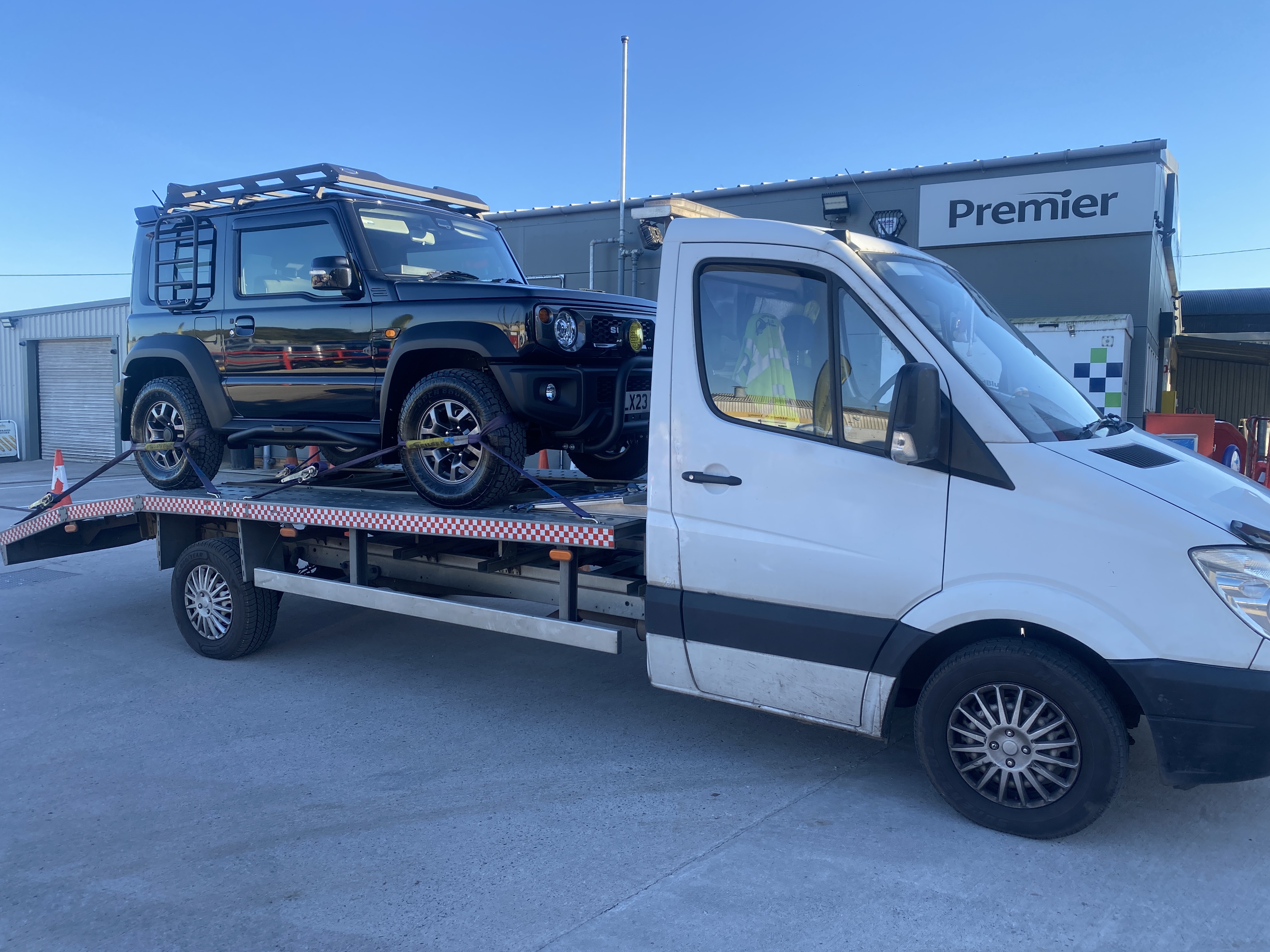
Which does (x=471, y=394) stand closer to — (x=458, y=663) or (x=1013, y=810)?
(x=458, y=663)

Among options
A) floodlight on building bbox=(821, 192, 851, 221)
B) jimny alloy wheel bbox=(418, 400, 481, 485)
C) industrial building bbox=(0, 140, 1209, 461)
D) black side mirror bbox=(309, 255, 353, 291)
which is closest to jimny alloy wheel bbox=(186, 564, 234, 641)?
jimny alloy wheel bbox=(418, 400, 481, 485)

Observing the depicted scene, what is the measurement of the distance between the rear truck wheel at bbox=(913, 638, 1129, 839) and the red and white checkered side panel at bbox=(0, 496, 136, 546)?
17.9 ft

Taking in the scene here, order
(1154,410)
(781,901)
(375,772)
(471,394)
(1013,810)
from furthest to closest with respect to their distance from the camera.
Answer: (1154,410), (471,394), (375,772), (1013,810), (781,901)

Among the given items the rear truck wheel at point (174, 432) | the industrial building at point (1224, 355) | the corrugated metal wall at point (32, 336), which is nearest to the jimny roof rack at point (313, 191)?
the rear truck wheel at point (174, 432)

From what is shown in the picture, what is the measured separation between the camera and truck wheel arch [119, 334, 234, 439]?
6352mm

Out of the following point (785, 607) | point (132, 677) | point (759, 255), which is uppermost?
point (759, 255)

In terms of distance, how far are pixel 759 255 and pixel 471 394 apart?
1.85 meters

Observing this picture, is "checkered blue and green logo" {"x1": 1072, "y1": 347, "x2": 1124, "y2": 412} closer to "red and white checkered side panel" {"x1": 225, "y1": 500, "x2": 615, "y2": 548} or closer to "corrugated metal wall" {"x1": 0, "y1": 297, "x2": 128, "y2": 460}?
"red and white checkered side panel" {"x1": 225, "y1": 500, "x2": 615, "y2": 548}

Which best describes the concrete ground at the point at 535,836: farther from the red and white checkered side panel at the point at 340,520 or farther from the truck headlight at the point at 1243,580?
the truck headlight at the point at 1243,580

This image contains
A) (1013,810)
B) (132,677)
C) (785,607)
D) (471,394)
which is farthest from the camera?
(132,677)

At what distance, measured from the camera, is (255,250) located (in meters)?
6.20

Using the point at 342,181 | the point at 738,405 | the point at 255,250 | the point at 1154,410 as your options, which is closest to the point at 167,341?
the point at 255,250

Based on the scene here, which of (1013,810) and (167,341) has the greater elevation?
(167,341)

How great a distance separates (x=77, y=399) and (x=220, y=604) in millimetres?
21448
